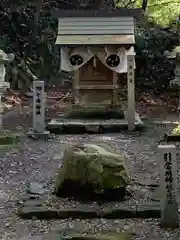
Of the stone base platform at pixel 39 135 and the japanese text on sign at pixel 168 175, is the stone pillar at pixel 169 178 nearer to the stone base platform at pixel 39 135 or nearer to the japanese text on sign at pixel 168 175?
the japanese text on sign at pixel 168 175

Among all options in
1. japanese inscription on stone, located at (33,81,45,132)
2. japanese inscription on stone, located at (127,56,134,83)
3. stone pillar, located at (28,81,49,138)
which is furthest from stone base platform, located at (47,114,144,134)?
japanese inscription on stone, located at (127,56,134,83)

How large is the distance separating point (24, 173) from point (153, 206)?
2362 millimetres

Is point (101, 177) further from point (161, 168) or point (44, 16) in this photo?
point (44, 16)

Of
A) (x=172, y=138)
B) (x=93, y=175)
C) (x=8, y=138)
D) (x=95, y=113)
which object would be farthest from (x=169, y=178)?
(x=95, y=113)

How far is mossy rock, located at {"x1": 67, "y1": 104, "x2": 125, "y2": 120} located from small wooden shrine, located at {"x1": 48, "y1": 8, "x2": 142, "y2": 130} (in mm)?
218

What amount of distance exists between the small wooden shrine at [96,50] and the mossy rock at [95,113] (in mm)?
218

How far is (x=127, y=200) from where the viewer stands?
201 inches

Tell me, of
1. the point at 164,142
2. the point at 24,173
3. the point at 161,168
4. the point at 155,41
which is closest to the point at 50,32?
the point at 155,41

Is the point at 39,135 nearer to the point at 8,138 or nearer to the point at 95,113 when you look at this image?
the point at 8,138

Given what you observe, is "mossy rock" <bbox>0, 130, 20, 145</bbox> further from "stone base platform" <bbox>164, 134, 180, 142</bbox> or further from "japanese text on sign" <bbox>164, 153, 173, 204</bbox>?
"japanese text on sign" <bbox>164, 153, 173, 204</bbox>

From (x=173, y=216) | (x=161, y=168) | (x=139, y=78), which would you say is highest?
(x=161, y=168)

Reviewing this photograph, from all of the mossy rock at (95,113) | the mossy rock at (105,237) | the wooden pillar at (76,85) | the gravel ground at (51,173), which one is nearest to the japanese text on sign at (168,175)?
the gravel ground at (51,173)

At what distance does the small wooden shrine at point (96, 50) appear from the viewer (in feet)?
37.5

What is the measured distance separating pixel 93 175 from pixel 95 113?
21.5 ft
